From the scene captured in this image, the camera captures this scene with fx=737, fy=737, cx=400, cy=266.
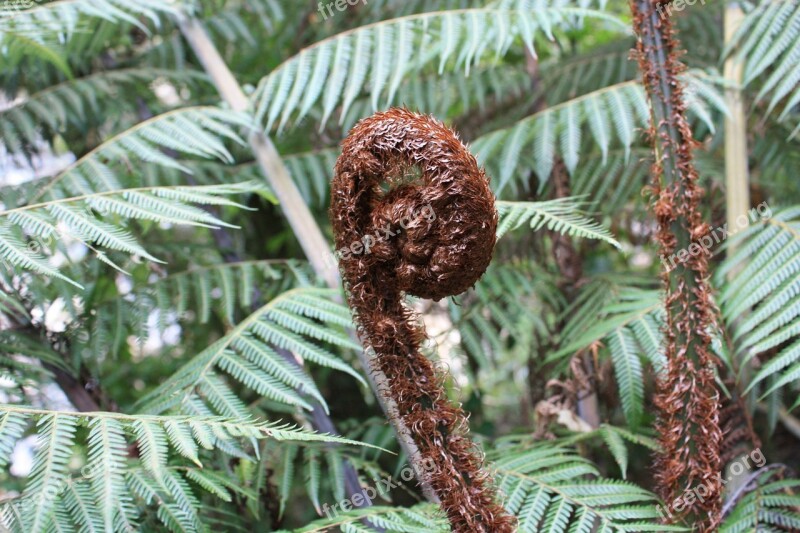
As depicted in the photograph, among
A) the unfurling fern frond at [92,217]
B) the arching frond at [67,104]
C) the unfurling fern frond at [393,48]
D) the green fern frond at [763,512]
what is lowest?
the green fern frond at [763,512]

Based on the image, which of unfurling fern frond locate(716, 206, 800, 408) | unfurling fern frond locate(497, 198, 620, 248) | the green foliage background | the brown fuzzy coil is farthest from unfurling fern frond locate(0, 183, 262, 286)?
unfurling fern frond locate(716, 206, 800, 408)

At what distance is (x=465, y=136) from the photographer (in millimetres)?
2322

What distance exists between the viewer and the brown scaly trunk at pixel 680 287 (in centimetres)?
105

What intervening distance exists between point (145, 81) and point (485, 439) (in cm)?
133

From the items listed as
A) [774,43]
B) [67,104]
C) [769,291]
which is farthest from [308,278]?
[774,43]

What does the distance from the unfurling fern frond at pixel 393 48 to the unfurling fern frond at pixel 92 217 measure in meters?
0.42

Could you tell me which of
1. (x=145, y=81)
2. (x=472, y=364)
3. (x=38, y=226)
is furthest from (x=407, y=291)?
(x=145, y=81)

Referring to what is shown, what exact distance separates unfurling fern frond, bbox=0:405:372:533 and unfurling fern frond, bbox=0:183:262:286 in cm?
29

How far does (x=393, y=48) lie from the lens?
174 centimetres

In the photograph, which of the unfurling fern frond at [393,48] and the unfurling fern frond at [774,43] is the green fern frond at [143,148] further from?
the unfurling fern frond at [774,43]

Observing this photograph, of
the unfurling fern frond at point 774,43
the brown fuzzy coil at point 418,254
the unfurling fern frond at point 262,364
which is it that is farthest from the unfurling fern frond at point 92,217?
the unfurling fern frond at point 774,43

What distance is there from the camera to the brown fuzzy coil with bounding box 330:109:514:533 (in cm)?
83

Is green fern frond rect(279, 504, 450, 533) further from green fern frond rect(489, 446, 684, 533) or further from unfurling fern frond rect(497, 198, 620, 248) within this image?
unfurling fern frond rect(497, 198, 620, 248)

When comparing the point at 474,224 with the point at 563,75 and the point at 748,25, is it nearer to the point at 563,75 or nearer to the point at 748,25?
the point at 748,25
